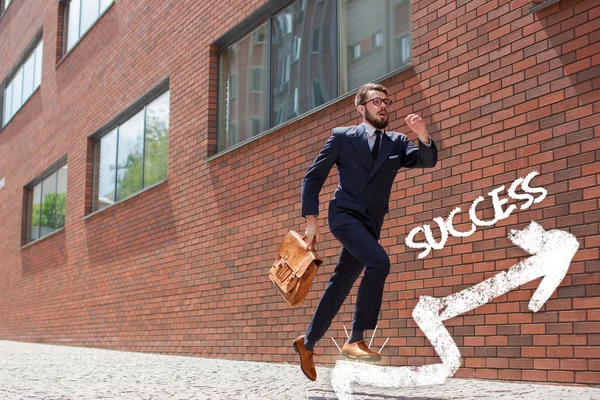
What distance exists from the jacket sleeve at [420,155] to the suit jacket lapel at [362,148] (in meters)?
0.23

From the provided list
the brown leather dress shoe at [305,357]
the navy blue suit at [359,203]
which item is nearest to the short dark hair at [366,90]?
the navy blue suit at [359,203]

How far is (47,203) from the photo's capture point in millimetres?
16750

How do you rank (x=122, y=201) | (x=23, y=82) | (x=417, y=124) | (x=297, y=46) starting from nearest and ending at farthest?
(x=417, y=124)
(x=297, y=46)
(x=122, y=201)
(x=23, y=82)

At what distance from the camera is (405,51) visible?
23.4 ft

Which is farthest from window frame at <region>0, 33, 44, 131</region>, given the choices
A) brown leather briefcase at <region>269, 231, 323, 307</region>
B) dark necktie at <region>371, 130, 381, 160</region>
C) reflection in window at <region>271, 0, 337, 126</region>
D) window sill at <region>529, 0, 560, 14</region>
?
dark necktie at <region>371, 130, 381, 160</region>

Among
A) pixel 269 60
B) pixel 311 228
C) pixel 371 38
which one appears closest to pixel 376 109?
pixel 311 228

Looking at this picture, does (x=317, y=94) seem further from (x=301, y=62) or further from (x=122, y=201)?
(x=122, y=201)

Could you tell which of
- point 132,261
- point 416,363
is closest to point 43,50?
point 132,261

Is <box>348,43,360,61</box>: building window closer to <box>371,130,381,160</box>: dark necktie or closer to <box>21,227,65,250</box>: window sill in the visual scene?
<box>371,130,381,160</box>: dark necktie

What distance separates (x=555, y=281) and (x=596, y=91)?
1.22 m

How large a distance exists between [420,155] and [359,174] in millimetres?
376

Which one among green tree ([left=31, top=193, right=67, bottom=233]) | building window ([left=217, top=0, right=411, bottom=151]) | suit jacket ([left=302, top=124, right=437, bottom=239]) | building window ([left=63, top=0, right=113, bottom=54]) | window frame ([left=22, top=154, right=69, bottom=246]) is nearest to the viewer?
suit jacket ([left=302, top=124, right=437, bottom=239])

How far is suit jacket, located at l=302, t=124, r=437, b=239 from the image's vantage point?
4969 millimetres

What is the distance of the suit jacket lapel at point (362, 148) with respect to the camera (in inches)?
197
